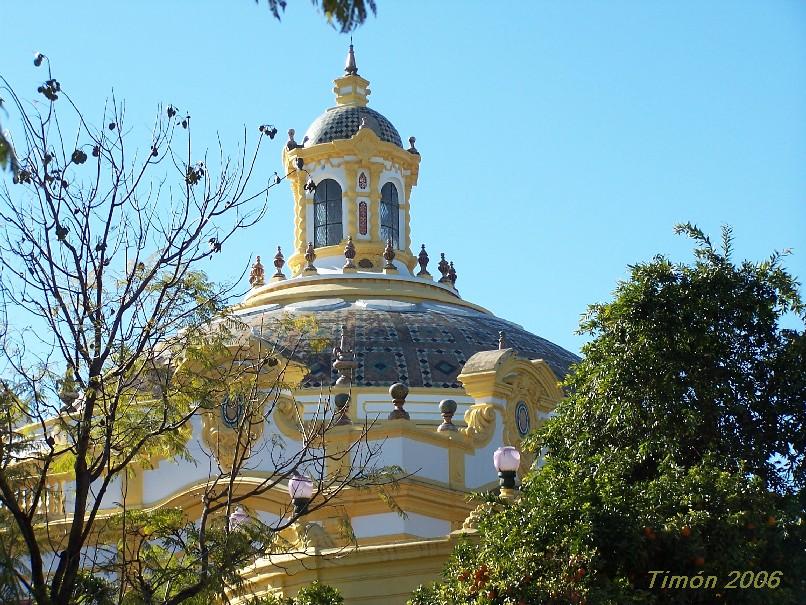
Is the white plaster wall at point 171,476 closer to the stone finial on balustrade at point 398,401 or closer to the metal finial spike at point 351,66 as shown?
the stone finial on balustrade at point 398,401

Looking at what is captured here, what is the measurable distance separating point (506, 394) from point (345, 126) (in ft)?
50.0

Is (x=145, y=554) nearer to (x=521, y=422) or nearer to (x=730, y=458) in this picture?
(x=730, y=458)

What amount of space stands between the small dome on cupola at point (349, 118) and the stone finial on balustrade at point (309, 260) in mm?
3393

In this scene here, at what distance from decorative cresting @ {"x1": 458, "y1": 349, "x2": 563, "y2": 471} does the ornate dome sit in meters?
2.76

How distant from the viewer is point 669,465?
63.9ft

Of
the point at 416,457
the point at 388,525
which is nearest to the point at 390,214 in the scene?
the point at 416,457

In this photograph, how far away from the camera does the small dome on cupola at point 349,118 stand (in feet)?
155

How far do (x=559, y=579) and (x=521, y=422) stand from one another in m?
16.7

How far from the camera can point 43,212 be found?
1895cm

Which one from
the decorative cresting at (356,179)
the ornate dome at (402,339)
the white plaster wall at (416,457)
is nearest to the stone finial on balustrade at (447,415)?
the white plaster wall at (416,457)

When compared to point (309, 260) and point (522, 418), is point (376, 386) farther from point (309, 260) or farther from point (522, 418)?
point (309, 260)

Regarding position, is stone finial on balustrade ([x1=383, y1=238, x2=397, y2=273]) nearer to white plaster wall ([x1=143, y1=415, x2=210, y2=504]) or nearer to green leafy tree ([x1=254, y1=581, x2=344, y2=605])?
white plaster wall ([x1=143, y1=415, x2=210, y2=504])

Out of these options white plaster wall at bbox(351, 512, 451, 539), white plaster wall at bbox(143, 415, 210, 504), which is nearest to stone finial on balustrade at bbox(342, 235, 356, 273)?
white plaster wall at bbox(143, 415, 210, 504)

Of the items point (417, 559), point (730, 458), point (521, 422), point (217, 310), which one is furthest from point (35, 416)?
point (521, 422)
